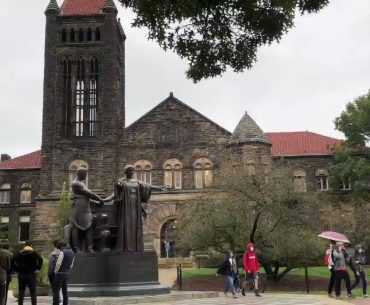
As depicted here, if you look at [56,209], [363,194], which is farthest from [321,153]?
[56,209]

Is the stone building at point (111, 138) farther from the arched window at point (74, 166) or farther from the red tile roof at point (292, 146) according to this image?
the red tile roof at point (292, 146)

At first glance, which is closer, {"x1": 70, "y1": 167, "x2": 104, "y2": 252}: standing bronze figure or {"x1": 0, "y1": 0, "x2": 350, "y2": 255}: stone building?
{"x1": 70, "y1": 167, "x2": 104, "y2": 252}: standing bronze figure

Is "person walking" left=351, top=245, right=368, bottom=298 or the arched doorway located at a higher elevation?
the arched doorway

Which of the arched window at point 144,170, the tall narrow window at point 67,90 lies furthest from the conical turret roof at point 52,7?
the arched window at point 144,170

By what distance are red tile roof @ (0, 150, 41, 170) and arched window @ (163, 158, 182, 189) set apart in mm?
13709

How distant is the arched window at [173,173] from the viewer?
149ft

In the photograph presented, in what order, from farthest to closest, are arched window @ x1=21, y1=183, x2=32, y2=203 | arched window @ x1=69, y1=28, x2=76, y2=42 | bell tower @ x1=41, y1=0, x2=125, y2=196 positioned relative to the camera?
1. arched window @ x1=21, y1=183, x2=32, y2=203
2. arched window @ x1=69, y1=28, x2=76, y2=42
3. bell tower @ x1=41, y1=0, x2=125, y2=196

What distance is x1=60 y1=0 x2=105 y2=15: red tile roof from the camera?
4957 centimetres

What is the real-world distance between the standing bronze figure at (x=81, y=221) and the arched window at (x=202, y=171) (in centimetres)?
3145

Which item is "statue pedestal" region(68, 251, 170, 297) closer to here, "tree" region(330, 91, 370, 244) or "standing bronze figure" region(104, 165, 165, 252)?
"standing bronze figure" region(104, 165, 165, 252)

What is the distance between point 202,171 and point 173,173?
87.6 inches

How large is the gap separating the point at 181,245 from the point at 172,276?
→ 3.02 metres

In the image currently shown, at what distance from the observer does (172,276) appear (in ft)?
105

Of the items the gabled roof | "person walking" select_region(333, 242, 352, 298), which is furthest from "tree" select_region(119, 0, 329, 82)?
the gabled roof
